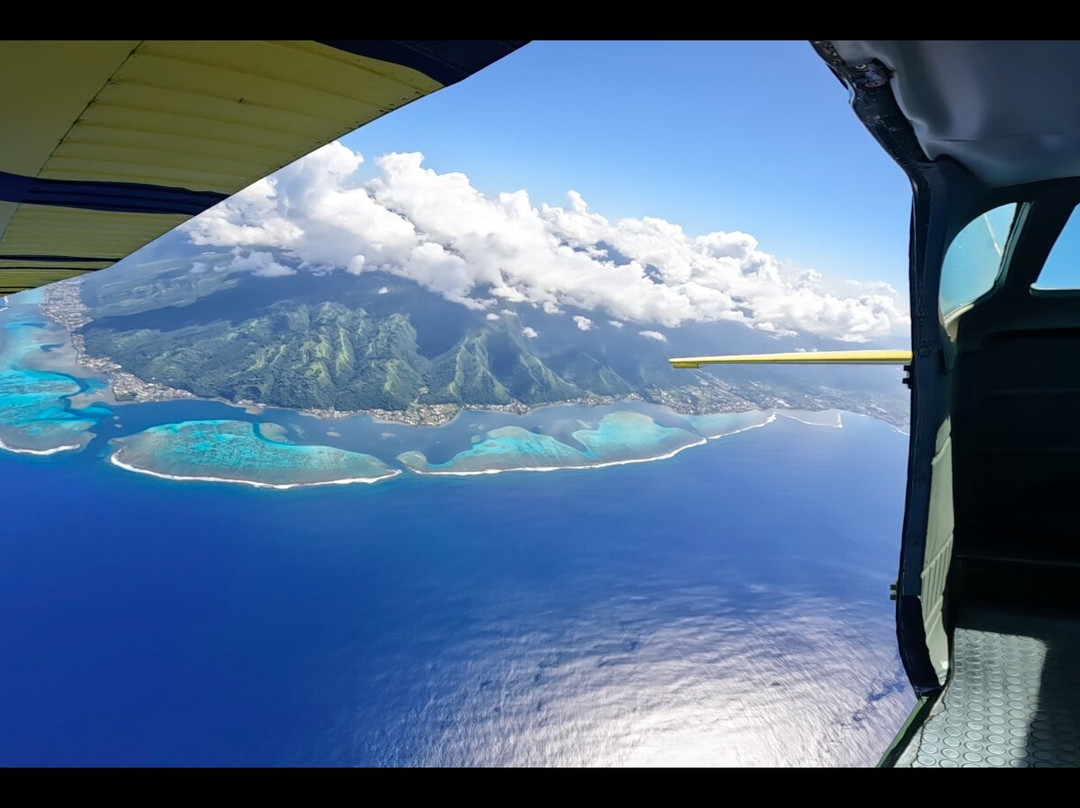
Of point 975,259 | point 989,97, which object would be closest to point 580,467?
point 975,259

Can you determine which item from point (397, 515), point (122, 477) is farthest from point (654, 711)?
point (122, 477)

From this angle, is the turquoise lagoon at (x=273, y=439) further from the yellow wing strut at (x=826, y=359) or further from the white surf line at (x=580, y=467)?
the yellow wing strut at (x=826, y=359)

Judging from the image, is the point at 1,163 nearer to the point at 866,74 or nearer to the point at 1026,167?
the point at 866,74

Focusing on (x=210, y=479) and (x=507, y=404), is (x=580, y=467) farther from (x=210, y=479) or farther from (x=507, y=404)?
Answer: (x=210, y=479)

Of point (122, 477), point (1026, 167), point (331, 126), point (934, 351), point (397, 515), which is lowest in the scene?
point (397, 515)

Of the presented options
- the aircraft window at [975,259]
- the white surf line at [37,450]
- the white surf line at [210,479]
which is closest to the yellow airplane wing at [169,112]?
the aircraft window at [975,259]

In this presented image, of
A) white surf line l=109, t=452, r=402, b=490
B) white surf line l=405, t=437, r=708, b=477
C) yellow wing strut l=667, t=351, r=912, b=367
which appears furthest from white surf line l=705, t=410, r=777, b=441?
yellow wing strut l=667, t=351, r=912, b=367

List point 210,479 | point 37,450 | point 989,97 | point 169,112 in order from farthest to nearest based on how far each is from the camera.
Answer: point 37,450, point 210,479, point 169,112, point 989,97

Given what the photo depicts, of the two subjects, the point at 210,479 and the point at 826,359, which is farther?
the point at 210,479
